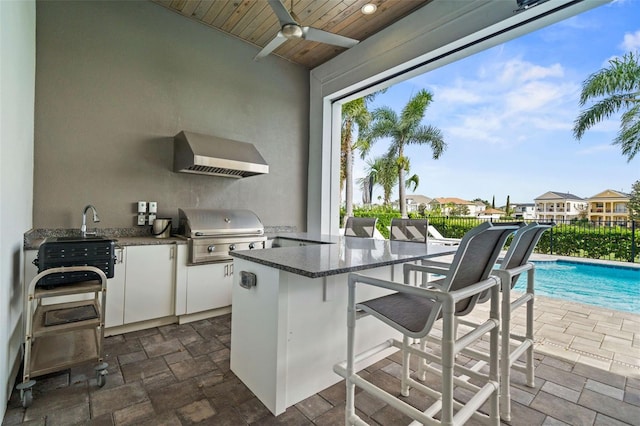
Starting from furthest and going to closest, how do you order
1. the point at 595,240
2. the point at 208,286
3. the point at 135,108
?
1. the point at 595,240
2. the point at 135,108
3. the point at 208,286

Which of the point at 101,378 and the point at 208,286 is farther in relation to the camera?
the point at 208,286

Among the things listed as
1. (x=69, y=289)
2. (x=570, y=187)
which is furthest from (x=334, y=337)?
(x=570, y=187)

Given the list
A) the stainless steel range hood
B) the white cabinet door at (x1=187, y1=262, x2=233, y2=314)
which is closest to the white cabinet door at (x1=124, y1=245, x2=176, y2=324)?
the white cabinet door at (x1=187, y1=262, x2=233, y2=314)

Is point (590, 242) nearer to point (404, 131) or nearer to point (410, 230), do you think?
point (410, 230)

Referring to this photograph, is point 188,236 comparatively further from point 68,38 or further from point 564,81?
point 564,81

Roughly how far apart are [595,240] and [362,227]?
506 centimetres

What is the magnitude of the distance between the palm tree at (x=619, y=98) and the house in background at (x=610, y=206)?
619mm

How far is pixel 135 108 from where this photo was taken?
3102 millimetres

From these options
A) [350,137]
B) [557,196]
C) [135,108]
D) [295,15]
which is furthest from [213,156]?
[350,137]

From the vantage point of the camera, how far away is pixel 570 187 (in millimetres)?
4273

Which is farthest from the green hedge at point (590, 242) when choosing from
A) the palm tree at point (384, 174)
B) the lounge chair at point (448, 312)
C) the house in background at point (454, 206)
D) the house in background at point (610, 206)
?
the palm tree at point (384, 174)

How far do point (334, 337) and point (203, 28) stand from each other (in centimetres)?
398

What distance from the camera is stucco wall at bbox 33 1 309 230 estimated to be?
2652 millimetres

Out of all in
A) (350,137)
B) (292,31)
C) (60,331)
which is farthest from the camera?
(350,137)
